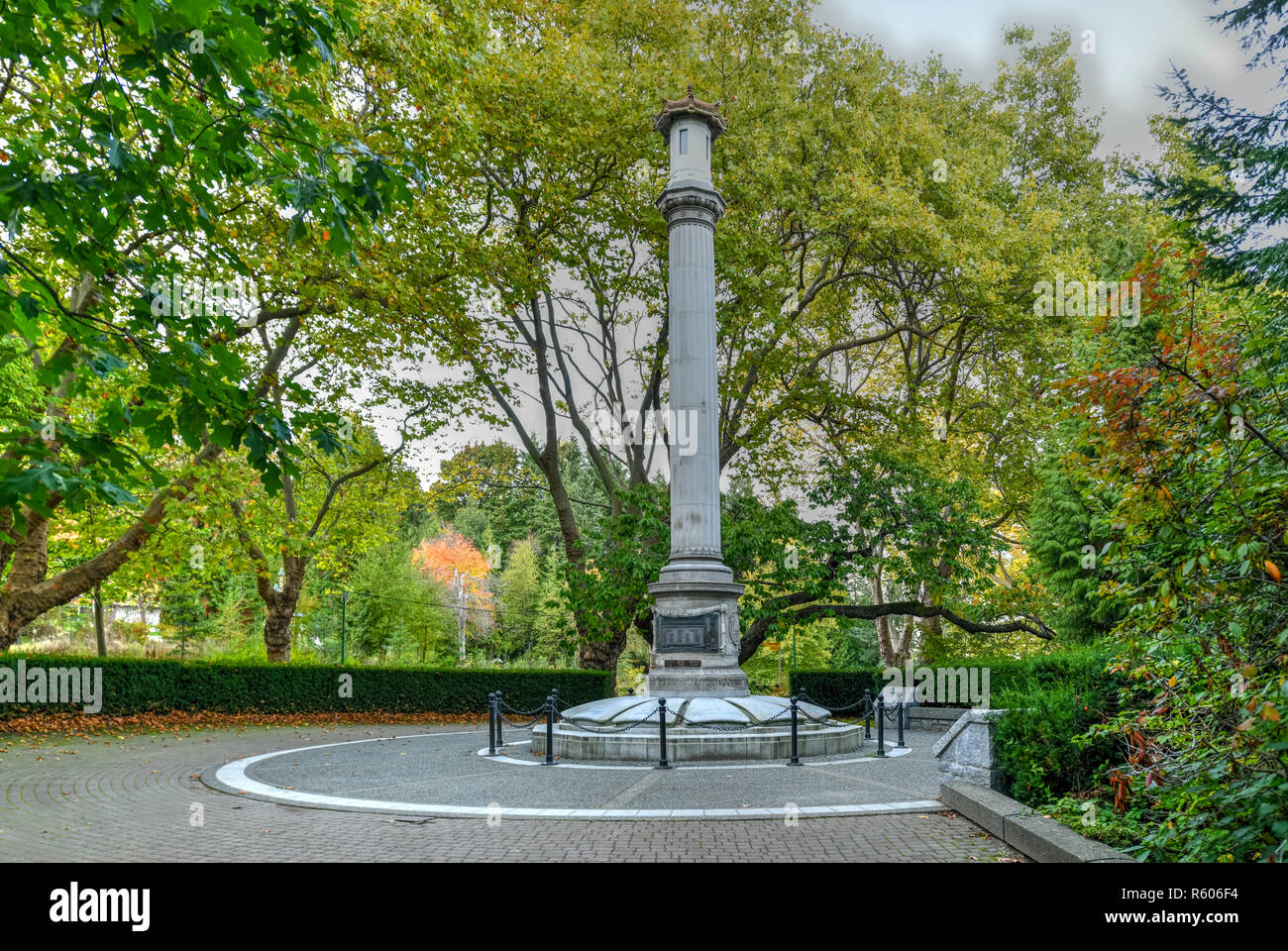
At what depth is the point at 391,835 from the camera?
737cm

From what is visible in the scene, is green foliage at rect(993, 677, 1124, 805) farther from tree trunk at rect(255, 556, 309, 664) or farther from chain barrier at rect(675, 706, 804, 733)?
tree trunk at rect(255, 556, 309, 664)

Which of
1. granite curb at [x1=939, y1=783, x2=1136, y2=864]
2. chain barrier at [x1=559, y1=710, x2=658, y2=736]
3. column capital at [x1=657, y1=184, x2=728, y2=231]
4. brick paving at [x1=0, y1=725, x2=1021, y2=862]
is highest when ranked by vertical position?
column capital at [x1=657, y1=184, x2=728, y2=231]

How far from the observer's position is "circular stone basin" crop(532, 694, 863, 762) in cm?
1278

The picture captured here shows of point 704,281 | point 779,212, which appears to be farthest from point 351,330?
point 779,212

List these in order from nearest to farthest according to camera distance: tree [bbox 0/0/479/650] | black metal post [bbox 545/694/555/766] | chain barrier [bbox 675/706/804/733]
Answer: tree [bbox 0/0/479/650] → black metal post [bbox 545/694/555/766] → chain barrier [bbox 675/706/804/733]

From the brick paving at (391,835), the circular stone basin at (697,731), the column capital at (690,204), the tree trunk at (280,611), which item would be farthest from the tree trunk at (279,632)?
the column capital at (690,204)

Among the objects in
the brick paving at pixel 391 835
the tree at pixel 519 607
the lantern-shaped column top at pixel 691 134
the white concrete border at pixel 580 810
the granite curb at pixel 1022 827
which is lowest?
the tree at pixel 519 607

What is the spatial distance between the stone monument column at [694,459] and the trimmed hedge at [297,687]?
705 centimetres

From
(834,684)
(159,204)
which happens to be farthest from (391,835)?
(834,684)

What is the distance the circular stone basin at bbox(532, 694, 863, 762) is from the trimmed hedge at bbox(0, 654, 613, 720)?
303 inches

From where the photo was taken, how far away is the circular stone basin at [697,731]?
12.8 meters

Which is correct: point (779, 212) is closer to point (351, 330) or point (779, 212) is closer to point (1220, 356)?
point (351, 330)

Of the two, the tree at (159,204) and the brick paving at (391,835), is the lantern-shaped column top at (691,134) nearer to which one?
the tree at (159,204)

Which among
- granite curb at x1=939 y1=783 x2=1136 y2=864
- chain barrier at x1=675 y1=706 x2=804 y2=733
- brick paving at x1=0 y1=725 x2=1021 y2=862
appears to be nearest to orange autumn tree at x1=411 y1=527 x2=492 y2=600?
chain barrier at x1=675 y1=706 x2=804 y2=733
